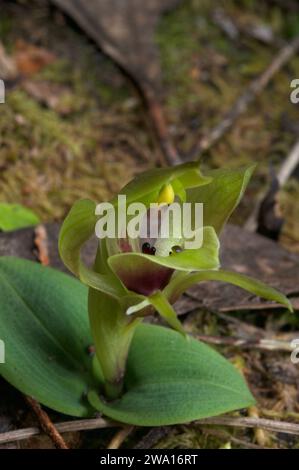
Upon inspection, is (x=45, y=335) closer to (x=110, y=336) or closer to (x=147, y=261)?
(x=110, y=336)

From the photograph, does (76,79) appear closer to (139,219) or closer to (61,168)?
(61,168)

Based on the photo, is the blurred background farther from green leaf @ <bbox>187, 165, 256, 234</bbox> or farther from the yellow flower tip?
the yellow flower tip

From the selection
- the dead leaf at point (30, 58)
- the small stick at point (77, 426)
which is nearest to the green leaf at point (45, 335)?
the small stick at point (77, 426)

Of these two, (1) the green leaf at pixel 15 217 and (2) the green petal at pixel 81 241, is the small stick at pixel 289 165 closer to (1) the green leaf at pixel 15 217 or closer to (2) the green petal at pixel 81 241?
(1) the green leaf at pixel 15 217

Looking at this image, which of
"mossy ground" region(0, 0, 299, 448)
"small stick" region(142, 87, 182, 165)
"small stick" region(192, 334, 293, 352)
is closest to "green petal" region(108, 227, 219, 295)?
"small stick" region(192, 334, 293, 352)

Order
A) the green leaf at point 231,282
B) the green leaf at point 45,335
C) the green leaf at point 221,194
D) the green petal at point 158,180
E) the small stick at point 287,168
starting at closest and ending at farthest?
the green petal at point 158,180, the green leaf at point 231,282, the green leaf at point 221,194, the green leaf at point 45,335, the small stick at point 287,168
